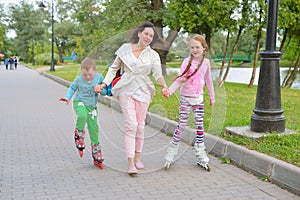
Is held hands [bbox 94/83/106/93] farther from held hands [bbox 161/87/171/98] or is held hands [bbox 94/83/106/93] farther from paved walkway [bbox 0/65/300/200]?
paved walkway [bbox 0/65/300/200]

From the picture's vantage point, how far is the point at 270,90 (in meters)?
6.69

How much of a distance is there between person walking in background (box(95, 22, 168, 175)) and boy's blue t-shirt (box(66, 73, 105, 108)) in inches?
8.5

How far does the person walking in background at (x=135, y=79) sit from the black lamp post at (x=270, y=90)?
2038 millimetres

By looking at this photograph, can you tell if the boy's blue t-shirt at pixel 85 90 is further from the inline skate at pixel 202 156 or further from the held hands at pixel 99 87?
the inline skate at pixel 202 156

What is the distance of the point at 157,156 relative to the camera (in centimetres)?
630

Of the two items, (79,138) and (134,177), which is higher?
(79,138)

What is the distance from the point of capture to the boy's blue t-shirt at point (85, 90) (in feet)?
18.4

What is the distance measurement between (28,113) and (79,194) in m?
6.78

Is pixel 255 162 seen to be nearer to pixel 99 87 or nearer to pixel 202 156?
pixel 202 156

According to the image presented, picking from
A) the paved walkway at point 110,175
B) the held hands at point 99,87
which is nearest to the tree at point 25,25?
the paved walkway at point 110,175

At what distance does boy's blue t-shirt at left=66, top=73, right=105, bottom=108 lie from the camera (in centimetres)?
560

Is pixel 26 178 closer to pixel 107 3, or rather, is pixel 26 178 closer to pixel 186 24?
pixel 186 24

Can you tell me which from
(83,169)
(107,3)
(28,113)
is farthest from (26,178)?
(107,3)

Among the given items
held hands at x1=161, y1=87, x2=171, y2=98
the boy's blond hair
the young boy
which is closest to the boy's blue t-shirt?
the young boy
